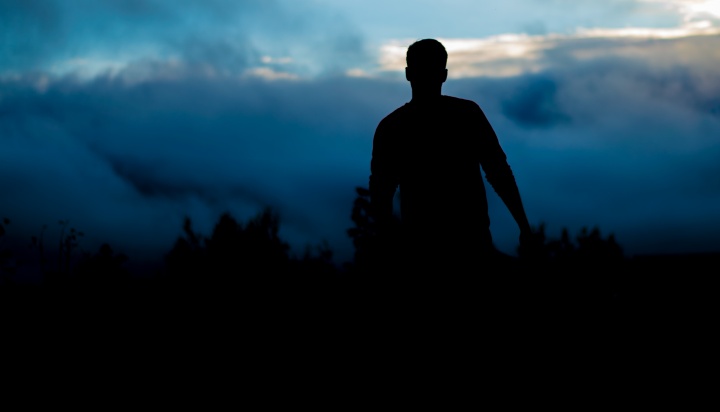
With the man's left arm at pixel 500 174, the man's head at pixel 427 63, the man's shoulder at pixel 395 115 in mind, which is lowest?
the man's left arm at pixel 500 174

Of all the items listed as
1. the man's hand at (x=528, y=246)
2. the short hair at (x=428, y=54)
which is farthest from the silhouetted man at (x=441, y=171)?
the man's hand at (x=528, y=246)

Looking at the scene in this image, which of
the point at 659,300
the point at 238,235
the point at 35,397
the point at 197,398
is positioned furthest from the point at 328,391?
the point at 238,235

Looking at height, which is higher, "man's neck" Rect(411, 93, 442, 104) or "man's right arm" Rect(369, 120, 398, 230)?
"man's neck" Rect(411, 93, 442, 104)

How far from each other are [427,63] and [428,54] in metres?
0.06

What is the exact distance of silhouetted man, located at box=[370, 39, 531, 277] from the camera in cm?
454

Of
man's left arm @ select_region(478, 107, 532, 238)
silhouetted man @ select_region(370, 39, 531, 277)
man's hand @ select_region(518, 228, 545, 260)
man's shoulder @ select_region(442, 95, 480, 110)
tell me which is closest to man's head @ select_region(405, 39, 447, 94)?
silhouetted man @ select_region(370, 39, 531, 277)

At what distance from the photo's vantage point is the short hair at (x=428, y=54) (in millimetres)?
4543

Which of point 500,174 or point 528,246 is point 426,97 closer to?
point 500,174

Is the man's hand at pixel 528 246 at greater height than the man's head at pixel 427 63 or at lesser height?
lesser

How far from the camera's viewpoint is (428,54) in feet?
14.9

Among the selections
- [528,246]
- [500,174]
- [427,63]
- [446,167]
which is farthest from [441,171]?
[528,246]

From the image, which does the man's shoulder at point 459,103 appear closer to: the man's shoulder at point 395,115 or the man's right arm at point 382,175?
the man's shoulder at point 395,115

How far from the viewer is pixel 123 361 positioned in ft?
27.7

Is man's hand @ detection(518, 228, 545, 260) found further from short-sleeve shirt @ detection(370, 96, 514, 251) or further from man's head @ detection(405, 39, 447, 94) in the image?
man's head @ detection(405, 39, 447, 94)
